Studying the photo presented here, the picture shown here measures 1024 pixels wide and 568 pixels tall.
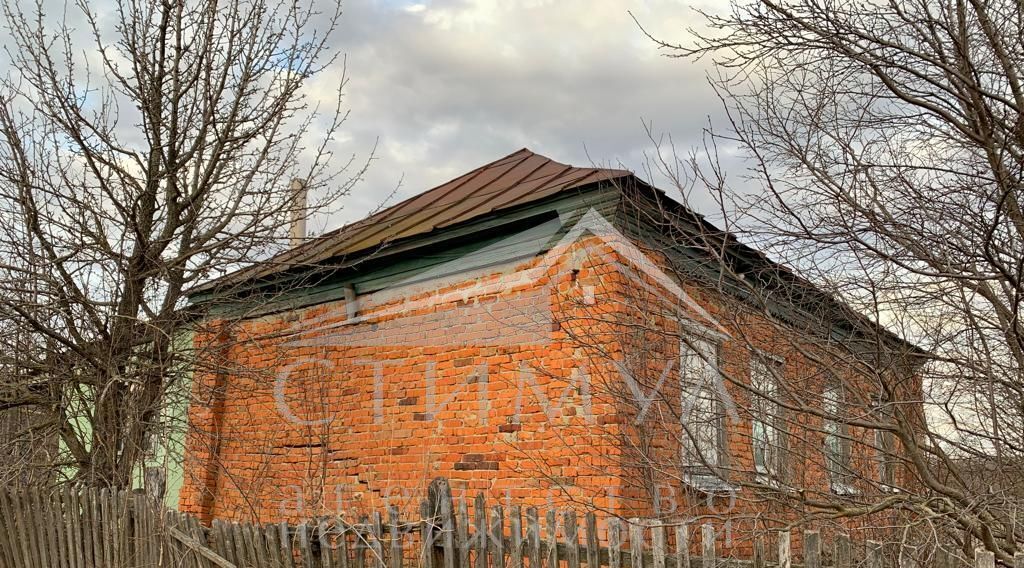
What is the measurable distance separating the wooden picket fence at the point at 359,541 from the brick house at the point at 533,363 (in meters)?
0.51

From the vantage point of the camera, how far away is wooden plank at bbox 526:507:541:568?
3.86m

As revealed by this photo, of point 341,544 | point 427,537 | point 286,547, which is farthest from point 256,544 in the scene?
point 427,537

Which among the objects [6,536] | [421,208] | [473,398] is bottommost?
[6,536]

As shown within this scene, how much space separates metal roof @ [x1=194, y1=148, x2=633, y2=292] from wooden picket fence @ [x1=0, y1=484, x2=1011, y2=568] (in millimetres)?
2196

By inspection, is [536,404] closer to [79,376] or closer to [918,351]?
[918,351]

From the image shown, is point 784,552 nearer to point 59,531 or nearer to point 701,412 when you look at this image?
point 701,412

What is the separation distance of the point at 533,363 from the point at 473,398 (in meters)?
0.71

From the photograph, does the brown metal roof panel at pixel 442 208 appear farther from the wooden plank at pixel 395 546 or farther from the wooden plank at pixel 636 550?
the wooden plank at pixel 636 550

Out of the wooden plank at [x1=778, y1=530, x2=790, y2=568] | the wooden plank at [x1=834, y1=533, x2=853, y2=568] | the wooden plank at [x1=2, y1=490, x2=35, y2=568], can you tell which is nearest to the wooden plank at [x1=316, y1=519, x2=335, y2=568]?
the wooden plank at [x1=778, y1=530, x2=790, y2=568]

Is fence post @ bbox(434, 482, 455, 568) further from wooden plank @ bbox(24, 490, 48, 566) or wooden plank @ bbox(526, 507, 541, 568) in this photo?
wooden plank @ bbox(24, 490, 48, 566)

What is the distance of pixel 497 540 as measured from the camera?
405 centimetres

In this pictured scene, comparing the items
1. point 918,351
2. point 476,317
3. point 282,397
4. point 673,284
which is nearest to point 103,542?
point 282,397

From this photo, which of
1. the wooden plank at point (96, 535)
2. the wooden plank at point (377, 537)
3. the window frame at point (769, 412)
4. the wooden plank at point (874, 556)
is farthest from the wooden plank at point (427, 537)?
the wooden plank at point (96, 535)

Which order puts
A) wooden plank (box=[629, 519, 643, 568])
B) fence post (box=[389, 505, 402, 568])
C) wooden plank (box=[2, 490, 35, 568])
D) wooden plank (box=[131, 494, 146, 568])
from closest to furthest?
1. wooden plank (box=[629, 519, 643, 568])
2. fence post (box=[389, 505, 402, 568])
3. wooden plank (box=[131, 494, 146, 568])
4. wooden plank (box=[2, 490, 35, 568])
